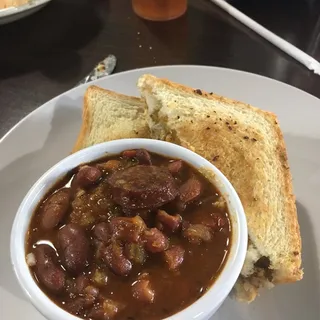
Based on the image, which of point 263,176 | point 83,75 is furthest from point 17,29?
point 263,176

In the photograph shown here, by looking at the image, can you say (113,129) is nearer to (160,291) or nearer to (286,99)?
(286,99)

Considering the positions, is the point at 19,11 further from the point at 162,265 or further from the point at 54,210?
the point at 162,265

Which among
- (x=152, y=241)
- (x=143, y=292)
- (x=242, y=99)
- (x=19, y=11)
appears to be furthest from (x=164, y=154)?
(x=19, y=11)

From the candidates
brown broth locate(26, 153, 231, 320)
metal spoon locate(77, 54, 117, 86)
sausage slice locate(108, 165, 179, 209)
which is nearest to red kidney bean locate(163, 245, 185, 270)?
brown broth locate(26, 153, 231, 320)

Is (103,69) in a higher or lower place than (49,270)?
lower

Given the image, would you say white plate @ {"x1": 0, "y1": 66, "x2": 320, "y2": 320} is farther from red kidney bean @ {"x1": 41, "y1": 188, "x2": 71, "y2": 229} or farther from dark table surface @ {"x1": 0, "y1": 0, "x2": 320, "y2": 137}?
red kidney bean @ {"x1": 41, "y1": 188, "x2": 71, "y2": 229}
